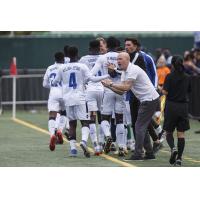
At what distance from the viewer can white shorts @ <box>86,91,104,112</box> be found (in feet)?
54.7

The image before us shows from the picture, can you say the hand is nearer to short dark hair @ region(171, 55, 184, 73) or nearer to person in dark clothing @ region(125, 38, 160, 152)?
person in dark clothing @ region(125, 38, 160, 152)

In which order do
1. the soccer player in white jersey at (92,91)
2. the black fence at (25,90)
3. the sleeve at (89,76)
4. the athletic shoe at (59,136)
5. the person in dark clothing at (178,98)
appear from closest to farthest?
the person in dark clothing at (178,98) < the sleeve at (89,76) < the soccer player in white jersey at (92,91) < the athletic shoe at (59,136) < the black fence at (25,90)

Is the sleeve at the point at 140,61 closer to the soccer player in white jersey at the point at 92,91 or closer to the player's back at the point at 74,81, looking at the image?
the player's back at the point at 74,81

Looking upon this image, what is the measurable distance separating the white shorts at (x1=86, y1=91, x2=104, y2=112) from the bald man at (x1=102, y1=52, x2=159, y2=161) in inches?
73.3

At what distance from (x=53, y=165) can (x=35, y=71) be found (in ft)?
60.4

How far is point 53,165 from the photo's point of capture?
1441cm

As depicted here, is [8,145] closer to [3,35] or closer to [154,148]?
[154,148]

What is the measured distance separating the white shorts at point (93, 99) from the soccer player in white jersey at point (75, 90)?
0.59 m

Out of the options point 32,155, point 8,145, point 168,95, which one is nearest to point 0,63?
point 8,145

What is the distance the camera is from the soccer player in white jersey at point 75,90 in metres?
15.7

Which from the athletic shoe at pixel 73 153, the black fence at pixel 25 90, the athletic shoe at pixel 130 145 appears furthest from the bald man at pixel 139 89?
the black fence at pixel 25 90

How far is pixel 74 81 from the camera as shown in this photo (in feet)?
51.9

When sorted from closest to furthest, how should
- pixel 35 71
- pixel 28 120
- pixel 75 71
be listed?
pixel 75 71
pixel 28 120
pixel 35 71

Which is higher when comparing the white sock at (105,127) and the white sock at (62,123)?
the white sock at (105,127)
